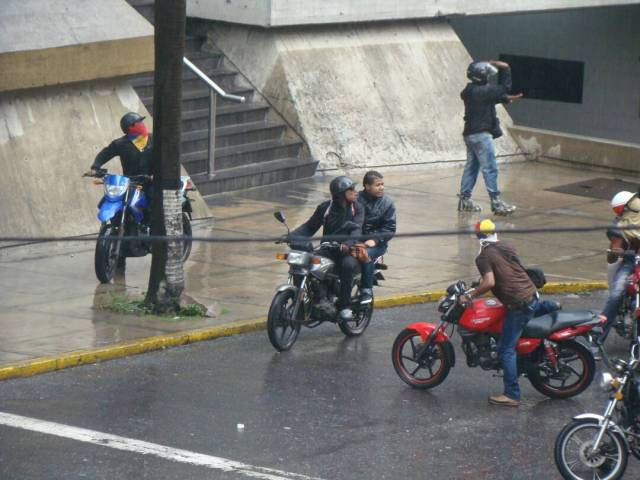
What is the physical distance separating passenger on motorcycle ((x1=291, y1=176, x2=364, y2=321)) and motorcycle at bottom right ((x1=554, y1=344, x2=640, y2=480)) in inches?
155

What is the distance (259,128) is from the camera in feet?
67.5

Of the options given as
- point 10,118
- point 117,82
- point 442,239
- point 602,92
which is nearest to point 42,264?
point 10,118

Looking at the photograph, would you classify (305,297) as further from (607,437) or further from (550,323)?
(607,437)

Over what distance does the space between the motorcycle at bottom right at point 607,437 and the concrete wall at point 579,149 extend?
13.3m

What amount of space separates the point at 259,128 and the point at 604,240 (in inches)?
220

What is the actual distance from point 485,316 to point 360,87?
1073cm

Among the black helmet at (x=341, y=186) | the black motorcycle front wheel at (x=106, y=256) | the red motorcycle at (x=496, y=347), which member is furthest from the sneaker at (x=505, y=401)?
the black motorcycle front wheel at (x=106, y=256)

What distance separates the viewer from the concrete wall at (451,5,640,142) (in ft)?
88.0

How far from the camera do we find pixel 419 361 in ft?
37.8

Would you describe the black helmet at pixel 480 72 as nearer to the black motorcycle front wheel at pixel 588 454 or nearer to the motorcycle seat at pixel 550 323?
the motorcycle seat at pixel 550 323

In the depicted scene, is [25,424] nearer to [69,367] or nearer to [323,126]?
[69,367]

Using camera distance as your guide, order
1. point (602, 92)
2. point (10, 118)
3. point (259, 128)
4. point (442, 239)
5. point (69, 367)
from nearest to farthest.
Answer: point (69, 367), point (10, 118), point (442, 239), point (259, 128), point (602, 92)

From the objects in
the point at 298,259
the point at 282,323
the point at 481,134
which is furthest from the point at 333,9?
the point at 282,323

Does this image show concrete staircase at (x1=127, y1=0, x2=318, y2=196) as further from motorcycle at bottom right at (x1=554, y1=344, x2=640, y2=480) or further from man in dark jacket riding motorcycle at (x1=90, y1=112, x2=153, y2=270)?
motorcycle at bottom right at (x1=554, y1=344, x2=640, y2=480)
